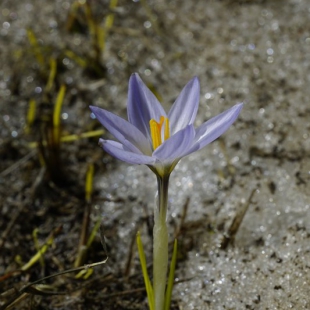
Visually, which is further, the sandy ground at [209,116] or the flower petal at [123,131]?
the sandy ground at [209,116]

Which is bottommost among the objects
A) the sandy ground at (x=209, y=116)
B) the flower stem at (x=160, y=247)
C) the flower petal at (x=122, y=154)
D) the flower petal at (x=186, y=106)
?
the sandy ground at (x=209, y=116)

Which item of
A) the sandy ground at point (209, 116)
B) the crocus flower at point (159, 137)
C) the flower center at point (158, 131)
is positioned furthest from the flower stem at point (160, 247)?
the sandy ground at point (209, 116)

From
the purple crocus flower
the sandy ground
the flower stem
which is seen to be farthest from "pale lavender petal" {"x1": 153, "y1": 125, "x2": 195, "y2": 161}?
the sandy ground

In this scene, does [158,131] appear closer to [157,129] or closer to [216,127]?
[157,129]

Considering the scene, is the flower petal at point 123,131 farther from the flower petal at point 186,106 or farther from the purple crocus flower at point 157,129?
the flower petal at point 186,106

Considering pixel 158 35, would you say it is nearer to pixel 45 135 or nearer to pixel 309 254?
pixel 45 135

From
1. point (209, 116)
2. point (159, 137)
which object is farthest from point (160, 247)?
point (209, 116)

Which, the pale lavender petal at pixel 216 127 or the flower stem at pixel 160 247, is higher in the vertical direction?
the pale lavender petal at pixel 216 127

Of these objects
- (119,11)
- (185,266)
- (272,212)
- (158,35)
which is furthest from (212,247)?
(119,11)
